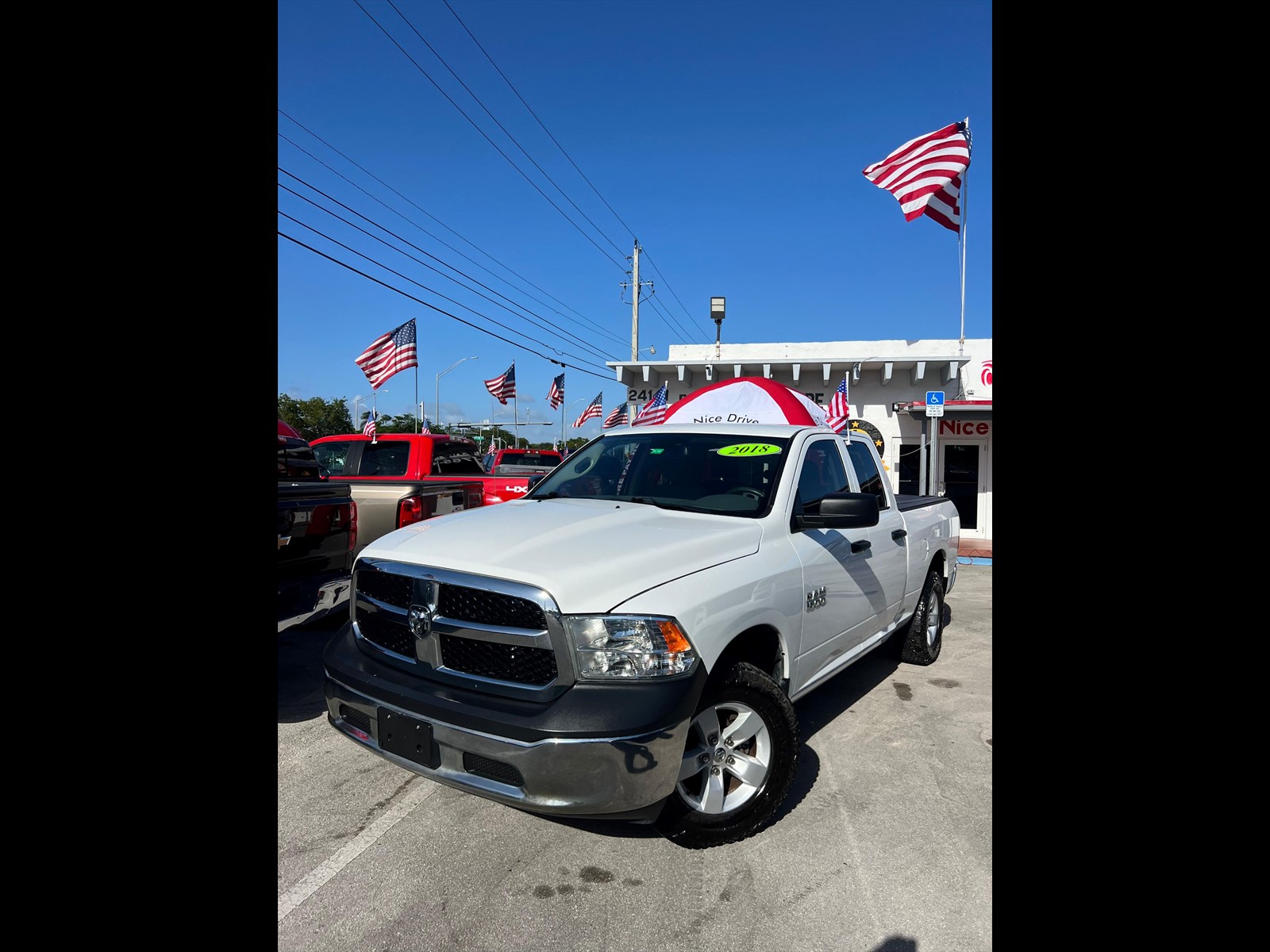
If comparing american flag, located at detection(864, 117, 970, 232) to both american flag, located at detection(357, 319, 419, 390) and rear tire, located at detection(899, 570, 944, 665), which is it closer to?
rear tire, located at detection(899, 570, 944, 665)

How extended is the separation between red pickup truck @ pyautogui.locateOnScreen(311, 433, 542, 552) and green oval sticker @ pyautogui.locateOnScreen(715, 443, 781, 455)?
12.0 feet

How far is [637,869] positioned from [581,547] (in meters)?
1.31

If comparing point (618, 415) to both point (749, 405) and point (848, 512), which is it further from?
point (848, 512)
